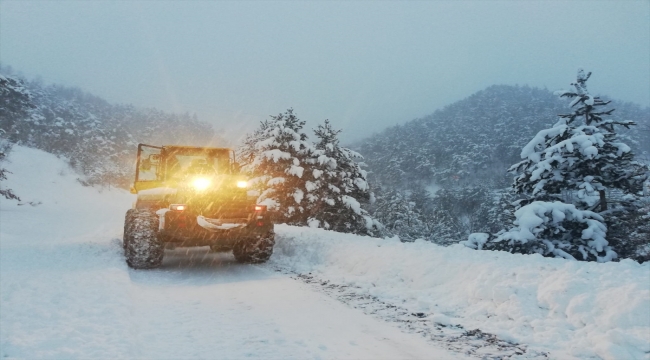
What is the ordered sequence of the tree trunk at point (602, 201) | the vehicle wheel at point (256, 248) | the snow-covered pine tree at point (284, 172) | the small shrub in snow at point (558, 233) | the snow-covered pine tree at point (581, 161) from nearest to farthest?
the small shrub in snow at point (558, 233) → the vehicle wheel at point (256, 248) → the snow-covered pine tree at point (581, 161) → the tree trunk at point (602, 201) → the snow-covered pine tree at point (284, 172)

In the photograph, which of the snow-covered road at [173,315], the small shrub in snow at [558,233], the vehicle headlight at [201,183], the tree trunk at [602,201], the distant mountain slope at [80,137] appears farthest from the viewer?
the distant mountain slope at [80,137]

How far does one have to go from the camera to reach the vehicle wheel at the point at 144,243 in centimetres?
779

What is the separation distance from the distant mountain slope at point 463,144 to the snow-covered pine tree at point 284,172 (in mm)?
81077

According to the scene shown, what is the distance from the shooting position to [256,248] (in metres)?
8.81

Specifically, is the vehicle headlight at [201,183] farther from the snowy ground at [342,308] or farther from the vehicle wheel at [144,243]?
the snowy ground at [342,308]

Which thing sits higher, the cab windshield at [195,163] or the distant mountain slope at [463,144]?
the distant mountain slope at [463,144]

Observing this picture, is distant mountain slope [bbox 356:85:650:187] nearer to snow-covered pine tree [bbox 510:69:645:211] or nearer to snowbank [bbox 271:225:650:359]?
snow-covered pine tree [bbox 510:69:645:211]

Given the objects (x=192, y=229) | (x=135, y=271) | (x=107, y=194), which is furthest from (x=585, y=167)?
(x=107, y=194)

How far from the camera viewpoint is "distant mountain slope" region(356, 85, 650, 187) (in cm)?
11750

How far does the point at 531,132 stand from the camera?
136500 millimetres

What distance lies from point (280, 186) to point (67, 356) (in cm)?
1757

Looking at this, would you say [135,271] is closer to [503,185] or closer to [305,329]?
[305,329]

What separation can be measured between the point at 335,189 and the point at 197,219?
540 inches

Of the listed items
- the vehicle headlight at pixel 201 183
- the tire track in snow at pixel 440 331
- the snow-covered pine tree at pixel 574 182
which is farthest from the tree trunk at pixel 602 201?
the vehicle headlight at pixel 201 183
